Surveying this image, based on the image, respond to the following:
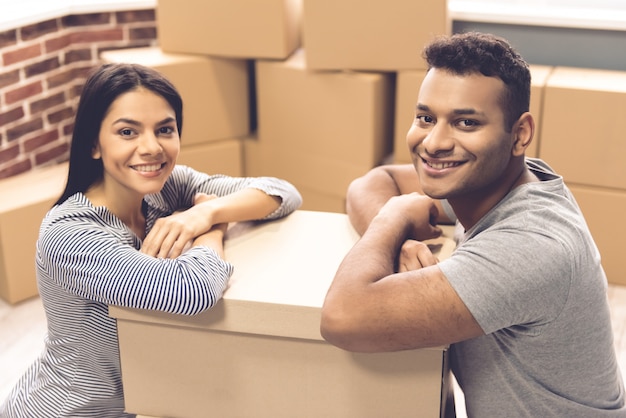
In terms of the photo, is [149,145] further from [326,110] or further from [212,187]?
[326,110]

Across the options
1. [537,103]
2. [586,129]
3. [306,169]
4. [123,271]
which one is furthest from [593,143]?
[123,271]

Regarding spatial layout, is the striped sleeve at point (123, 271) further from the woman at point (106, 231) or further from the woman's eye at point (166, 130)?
the woman's eye at point (166, 130)

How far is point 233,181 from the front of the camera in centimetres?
165

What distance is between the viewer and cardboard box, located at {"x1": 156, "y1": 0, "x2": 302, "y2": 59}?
293cm

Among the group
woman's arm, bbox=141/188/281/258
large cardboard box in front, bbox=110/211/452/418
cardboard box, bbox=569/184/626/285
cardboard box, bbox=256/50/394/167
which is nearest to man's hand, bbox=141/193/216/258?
woman's arm, bbox=141/188/281/258

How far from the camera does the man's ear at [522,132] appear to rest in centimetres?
125

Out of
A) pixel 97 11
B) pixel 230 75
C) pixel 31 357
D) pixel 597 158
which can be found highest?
pixel 97 11

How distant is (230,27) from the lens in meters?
2.98

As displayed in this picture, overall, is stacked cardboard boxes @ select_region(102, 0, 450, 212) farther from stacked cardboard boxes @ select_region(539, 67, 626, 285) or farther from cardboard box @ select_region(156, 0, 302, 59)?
stacked cardboard boxes @ select_region(539, 67, 626, 285)

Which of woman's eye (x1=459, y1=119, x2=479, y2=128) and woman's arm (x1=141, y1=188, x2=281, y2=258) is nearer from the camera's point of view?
woman's eye (x1=459, y1=119, x2=479, y2=128)

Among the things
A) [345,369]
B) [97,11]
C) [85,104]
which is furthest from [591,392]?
[97,11]

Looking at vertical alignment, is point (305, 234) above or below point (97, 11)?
below

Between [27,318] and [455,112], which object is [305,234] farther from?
[27,318]

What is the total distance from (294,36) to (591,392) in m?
2.13
